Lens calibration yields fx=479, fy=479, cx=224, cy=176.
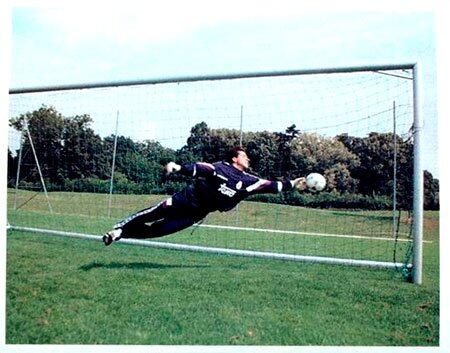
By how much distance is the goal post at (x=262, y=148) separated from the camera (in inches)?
143

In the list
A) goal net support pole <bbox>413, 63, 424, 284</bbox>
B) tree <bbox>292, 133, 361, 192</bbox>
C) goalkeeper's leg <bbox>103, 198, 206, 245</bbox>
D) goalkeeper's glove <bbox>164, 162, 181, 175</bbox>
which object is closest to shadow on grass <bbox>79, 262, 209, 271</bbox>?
goalkeeper's leg <bbox>103, 198, 206, 245</bbox>

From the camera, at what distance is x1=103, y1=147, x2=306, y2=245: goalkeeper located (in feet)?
12.1

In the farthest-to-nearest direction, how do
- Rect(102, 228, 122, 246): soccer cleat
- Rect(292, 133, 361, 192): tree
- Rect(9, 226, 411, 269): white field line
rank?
Rect(102, 228, 122, 246): soccer cleat
Rect(9, 226, 411, 269): white field line
Rect(292, 133, 361, 192): tree

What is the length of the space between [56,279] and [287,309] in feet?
5.42

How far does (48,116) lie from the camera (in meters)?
4.30

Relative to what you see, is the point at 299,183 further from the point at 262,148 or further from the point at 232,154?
the point at 232,154

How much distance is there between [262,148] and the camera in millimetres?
3693

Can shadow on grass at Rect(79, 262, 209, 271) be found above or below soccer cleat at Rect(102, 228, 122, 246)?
below

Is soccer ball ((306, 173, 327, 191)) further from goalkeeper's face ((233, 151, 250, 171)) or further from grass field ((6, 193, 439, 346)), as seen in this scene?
goalkeeper's face ((233, 151, 250, 171))

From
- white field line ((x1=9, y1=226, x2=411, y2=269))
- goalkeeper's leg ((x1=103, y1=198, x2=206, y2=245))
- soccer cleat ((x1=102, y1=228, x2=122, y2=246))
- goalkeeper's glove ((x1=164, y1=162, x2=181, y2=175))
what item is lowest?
white field line ((x1=9, y1=226, x2=411, y2=269))

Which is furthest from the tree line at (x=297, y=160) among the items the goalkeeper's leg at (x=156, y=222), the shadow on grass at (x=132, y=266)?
the shadow on grass at (x=132, y=266)

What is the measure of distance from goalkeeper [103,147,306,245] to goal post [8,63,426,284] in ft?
0.25

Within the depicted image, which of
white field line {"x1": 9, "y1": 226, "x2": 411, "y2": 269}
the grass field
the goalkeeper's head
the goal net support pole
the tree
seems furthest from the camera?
white field line {"x1": 9, "y1": 226, "x2": 411, "y2": 269}

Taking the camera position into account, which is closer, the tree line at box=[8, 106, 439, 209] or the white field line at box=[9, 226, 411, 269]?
the tree line at box=[8, 106, 439, 209]
